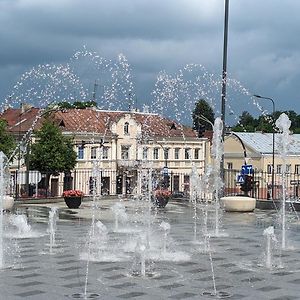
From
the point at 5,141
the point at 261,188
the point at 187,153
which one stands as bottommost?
the point at 261,188

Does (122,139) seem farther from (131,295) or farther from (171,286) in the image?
(131,295)

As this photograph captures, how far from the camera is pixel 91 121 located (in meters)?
61.8

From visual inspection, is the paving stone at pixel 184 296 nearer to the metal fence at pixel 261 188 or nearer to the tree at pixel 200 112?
the metal fence at pixel 261 188

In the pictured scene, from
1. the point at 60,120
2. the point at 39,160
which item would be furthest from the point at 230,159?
the point at 39,160

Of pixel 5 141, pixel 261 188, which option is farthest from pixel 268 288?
pixel 5 141

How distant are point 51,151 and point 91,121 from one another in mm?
9324

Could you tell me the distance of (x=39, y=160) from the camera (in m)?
54.0

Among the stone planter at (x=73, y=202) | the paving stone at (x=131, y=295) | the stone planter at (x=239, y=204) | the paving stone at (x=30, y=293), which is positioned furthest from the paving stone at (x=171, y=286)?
the stone planter at (x=73, y=202)

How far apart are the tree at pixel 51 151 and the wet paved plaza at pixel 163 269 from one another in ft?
119

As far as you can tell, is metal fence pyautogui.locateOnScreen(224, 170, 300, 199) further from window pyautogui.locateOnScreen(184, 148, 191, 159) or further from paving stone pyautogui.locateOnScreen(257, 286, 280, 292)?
window pyautogui.locateOnScreen(184, 148, 191, 159)

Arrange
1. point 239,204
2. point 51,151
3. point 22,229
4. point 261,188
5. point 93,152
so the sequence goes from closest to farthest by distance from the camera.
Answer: point 22,229, point 239,204, point 261,188, point 51,151, point 93,152

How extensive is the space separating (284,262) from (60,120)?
5119 centimetres

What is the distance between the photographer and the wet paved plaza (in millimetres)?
8820

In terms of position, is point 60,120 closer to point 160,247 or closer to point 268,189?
point 268,189
